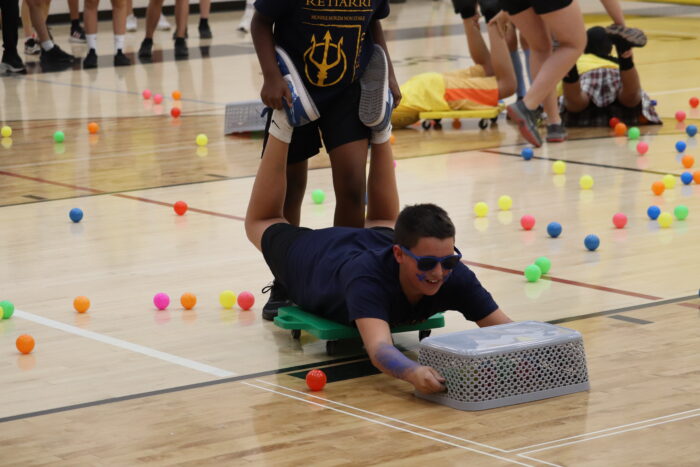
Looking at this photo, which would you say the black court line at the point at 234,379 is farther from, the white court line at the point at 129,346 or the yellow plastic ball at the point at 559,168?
the yellow plastic ball at the point at 559,168

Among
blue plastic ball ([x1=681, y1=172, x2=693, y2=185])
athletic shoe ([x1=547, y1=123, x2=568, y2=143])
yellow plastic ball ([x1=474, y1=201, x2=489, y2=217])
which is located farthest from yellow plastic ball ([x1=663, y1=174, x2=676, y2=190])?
athletic shoe ([x1=547, y1=123, x2=568, y2=143])

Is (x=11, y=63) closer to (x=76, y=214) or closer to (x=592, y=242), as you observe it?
(x=76, y=214)

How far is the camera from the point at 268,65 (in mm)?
4930

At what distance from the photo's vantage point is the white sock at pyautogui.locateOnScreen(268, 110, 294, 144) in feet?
16.2

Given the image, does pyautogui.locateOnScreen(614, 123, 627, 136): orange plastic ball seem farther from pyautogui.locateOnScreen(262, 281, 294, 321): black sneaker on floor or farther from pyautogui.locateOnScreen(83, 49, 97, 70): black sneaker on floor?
pyautogui.locateOnScreen(83, 49, 97, 70): black sneaker on floor

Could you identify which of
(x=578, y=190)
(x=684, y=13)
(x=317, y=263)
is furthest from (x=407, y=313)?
(x=684, y=13)

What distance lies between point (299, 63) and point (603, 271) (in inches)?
64.7

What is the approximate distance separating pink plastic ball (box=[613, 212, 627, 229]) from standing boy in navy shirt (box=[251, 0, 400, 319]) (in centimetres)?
178

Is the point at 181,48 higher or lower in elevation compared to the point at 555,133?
higher

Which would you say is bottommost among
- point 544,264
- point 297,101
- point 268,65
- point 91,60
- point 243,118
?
point 544,264

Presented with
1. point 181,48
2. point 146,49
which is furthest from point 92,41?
point 181,48

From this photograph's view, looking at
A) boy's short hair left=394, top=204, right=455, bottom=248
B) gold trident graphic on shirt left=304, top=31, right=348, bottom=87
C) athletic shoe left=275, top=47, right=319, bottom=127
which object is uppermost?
gold trident graphic on shirt left=304, top=31, right=348, bottom=87

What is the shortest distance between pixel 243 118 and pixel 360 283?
568 centimetres

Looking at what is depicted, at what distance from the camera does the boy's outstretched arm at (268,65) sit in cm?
489
